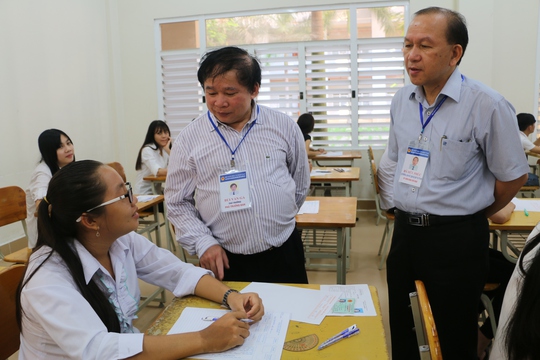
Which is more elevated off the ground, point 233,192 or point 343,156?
point 233,192

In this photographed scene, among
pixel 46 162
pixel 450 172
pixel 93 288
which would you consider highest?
pixel 450 172

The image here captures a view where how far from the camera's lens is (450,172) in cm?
160

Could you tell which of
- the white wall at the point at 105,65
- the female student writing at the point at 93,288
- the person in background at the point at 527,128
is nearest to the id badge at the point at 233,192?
→ the female student writing at the point at 93,288

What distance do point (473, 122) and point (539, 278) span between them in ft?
3.01

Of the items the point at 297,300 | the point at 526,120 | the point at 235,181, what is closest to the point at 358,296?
the point at 297,300

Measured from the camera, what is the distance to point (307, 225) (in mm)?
2457

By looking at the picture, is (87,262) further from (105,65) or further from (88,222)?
(105,65)

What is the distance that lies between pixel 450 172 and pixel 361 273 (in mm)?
2247

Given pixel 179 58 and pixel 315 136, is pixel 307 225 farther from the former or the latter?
pixel 179 58

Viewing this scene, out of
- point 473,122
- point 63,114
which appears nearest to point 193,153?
point 473,122

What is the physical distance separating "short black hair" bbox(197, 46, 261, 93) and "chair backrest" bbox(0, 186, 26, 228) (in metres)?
2.05

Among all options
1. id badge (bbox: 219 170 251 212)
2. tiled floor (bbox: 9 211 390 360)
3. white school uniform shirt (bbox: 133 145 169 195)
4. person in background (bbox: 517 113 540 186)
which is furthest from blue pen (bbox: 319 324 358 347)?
person in background (bbox: 517 113 540 186)

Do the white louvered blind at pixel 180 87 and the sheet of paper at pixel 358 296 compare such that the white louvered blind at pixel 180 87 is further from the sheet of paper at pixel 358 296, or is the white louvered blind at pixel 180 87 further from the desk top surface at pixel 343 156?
the sheet of paper at pixel 358 296

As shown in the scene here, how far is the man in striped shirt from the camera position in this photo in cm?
153
